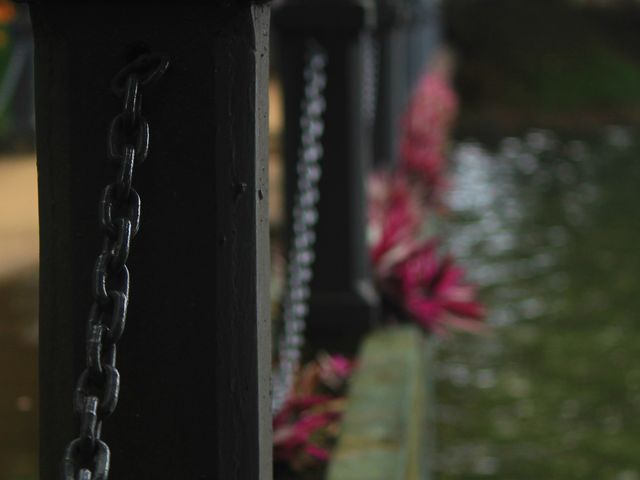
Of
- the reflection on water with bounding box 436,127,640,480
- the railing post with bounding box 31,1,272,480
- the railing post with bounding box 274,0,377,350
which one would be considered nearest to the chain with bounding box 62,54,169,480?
the railing post with bounding box 31,1,272,480

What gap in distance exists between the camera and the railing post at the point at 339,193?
5.45 metres

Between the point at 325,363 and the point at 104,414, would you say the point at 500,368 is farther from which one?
the point at 104,414

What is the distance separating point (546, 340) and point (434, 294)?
1.30 meters

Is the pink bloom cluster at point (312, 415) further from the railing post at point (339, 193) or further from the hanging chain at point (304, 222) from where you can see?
the railing post at point (339, 193)

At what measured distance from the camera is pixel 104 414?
1881 millimetres

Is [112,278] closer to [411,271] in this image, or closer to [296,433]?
[296,433]

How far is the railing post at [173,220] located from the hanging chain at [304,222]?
199cm

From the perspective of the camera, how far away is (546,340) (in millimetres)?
7250

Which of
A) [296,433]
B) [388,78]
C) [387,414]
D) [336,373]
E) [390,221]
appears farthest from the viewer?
[388,78]

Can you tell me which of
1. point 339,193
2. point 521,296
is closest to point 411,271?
point 339,193

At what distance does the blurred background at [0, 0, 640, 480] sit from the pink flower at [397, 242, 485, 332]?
40cm

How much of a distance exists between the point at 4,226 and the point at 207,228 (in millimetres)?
6357

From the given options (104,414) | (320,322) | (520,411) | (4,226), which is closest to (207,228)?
(104,414)

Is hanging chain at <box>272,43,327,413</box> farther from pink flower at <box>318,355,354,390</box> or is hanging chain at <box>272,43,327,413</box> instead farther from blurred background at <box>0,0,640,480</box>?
blurred background at <box>0,0,640,480</box>
